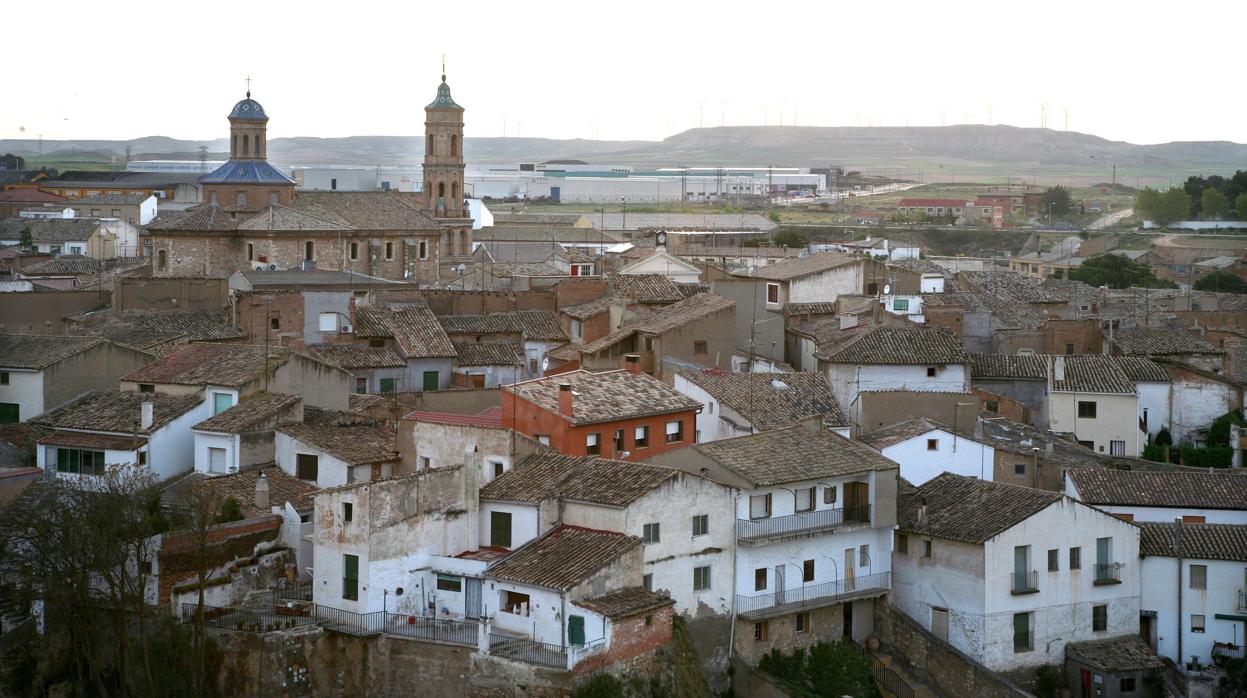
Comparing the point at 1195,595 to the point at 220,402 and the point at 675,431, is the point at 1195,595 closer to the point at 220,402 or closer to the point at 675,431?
the point at 675,431

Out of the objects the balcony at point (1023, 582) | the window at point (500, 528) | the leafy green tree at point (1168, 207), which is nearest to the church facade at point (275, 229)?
the window at point (500, 528)

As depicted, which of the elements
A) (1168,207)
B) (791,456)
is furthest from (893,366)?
(1168,207)

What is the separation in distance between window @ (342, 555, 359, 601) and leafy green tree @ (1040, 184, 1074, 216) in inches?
4093

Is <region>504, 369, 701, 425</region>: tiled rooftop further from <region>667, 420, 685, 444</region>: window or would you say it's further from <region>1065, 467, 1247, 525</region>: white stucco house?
<region>1065, 467, 1247, 525</region>: white stucco house

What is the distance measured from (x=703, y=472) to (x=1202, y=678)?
7878mm

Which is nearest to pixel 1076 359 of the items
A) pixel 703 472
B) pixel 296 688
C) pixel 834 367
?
pixel 834 367

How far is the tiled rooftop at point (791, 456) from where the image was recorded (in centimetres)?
2431

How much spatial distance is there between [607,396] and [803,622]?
15.8ft

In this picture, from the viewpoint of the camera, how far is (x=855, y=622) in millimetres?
25094

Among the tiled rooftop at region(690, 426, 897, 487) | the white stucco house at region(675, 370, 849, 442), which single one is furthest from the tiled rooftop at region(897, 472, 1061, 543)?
the white stucco house at region(675, 370, 849, 442)

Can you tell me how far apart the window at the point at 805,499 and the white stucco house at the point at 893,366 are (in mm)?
8185

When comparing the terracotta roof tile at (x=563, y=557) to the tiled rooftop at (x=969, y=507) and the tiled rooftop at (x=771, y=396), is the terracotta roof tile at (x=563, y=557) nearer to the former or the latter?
the tiled rooftop at (x=969, y=507)

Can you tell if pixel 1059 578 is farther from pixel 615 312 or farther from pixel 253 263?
pixel 253 263

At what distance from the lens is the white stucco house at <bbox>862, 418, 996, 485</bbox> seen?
28.9 m
